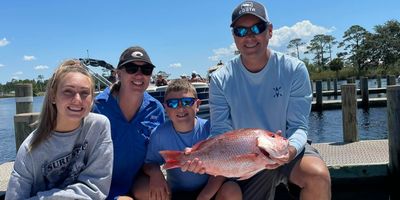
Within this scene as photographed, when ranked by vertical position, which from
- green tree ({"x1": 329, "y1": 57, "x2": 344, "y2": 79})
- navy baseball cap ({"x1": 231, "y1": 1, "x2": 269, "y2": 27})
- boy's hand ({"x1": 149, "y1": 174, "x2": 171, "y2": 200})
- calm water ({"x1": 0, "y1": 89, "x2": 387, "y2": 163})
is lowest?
calm water ({"x1": 0, "y1": 89, "x2": 387, "y2": 163})

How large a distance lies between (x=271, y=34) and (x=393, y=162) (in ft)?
9.11

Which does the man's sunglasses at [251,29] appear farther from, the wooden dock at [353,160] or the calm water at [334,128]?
the calm water at [334,128]

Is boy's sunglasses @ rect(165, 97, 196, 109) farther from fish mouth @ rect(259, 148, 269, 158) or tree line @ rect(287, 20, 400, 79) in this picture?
tree line @ rect(287, 20, 400, 79)

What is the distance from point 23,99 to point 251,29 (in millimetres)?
5842

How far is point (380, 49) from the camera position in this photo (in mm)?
79562

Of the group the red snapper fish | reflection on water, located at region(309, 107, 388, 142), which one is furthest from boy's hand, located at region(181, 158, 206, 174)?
reflection on water, located at region(309, 107, 388, 142)

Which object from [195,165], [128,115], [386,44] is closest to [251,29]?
[195,165]

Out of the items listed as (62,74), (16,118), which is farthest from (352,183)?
(16,118)

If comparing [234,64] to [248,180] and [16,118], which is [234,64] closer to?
[248,180]

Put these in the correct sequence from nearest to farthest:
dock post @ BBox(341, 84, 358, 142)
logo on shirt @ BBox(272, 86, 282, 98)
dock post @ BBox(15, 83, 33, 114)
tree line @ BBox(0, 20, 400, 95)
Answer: logo on shirt @ BBox(272, 86, 282, 98) → dock post @ BBox(15, 83, 33, 114) → dock post @ BBox(341, 84, 358, 142) → tree line @ BBox(0, 20, 400, 95)

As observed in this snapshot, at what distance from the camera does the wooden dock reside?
4.95m

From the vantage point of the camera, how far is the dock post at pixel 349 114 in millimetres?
8828

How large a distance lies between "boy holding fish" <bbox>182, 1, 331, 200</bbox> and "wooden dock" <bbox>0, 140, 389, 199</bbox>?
1.82m

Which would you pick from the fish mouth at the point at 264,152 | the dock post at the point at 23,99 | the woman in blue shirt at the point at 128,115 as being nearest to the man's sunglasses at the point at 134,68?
the woman in blue shirt at the point at 128,115
